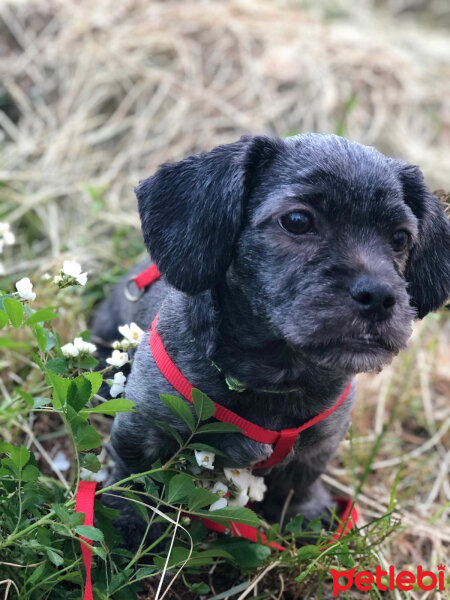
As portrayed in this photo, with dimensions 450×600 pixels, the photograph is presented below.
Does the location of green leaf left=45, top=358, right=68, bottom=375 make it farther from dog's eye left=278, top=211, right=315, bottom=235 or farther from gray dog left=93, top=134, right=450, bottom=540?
dog's eye left=278, top=211, right=315, bottom=235

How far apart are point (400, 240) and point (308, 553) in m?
1.14

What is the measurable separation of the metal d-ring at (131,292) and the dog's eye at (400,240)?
1299 millimetres

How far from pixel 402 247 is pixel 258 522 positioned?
1051mm

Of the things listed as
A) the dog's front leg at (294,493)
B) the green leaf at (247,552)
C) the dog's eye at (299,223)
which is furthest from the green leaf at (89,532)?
A: the dog's eye at (299,223)

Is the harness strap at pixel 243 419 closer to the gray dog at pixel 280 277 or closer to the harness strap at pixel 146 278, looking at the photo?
the gray dog at pixel 280 277

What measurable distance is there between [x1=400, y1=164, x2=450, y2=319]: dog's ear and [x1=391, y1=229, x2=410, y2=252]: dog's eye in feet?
0.48

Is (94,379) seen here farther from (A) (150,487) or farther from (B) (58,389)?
(A) (150,487)

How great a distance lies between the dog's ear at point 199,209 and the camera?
2.30m

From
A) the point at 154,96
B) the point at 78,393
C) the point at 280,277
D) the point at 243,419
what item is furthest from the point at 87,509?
the point at 154,96

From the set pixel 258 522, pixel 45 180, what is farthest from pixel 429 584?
pixel 45 180

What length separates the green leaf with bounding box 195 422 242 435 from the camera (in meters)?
2.18

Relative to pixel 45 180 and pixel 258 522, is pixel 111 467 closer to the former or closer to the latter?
pixel 258 522

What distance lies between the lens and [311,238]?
2.19 m

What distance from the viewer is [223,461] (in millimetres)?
2434
